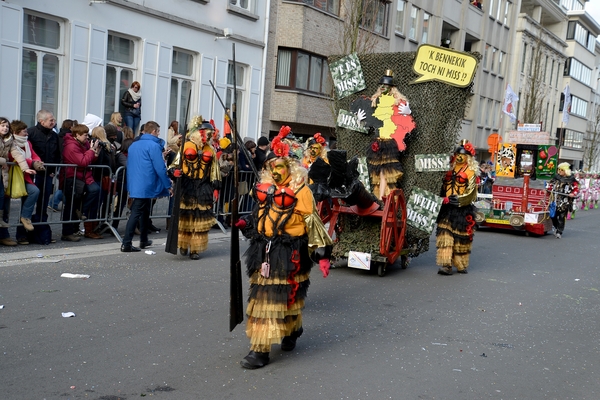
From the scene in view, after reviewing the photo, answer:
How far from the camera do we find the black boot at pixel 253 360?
17.0ft

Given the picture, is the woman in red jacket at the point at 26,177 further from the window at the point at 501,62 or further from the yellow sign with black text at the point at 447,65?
the window at the point at 501,62

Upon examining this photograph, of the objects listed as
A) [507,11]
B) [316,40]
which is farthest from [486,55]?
[316,40]

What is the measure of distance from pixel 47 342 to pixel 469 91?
267 inches

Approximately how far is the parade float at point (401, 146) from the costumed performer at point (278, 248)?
377 centimetres

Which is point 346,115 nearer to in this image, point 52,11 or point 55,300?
point 55,300

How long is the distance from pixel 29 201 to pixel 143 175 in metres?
1.61

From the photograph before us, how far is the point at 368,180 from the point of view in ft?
32.8

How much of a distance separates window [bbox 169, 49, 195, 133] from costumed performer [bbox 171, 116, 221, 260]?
Answer: 888cm

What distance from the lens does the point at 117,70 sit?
16.2m

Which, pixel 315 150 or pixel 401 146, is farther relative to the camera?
pixel 401 146

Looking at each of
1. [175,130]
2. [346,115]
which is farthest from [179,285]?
[175,130]

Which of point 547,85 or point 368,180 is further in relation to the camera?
point 547,85

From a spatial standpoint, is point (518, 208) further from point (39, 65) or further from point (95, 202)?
point (39, 65)

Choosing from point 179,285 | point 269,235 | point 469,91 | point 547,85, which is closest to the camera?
point 269,235
